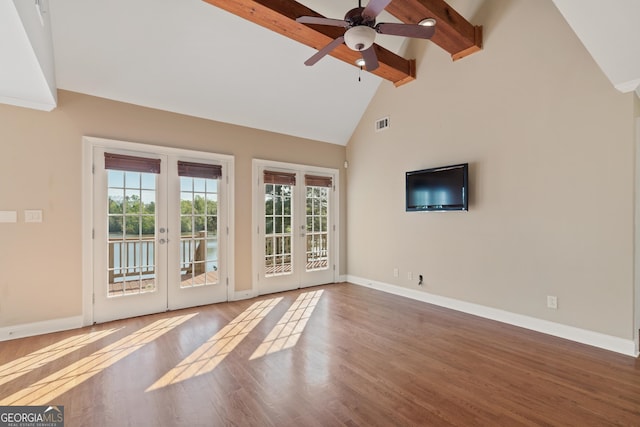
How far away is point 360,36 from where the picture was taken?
236cm

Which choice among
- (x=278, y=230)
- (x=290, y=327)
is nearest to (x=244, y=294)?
(x=278, y=230)

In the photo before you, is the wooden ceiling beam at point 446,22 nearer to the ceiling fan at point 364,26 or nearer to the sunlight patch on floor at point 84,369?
the ceiling fan at point 364,26

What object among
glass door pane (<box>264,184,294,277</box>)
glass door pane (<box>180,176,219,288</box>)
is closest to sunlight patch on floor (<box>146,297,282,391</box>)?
glass door pane (<box>180,176,219,288</box>)

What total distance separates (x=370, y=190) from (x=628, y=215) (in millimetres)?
3420

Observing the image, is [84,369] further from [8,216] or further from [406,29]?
[406,29]

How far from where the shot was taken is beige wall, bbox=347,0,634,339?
298 centimetres

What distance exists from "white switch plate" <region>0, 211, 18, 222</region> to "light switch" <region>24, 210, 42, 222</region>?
8cm

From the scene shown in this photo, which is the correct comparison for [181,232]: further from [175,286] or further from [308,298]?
[308,298]

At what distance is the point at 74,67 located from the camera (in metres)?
3.40

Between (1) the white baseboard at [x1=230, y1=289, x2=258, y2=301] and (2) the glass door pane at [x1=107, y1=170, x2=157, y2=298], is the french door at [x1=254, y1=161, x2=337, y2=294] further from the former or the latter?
(2) the glass door pane at [x1=107, y1=170, x2=157, y2=298]

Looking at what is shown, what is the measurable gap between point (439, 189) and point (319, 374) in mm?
2997

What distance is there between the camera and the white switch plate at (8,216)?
127 inches

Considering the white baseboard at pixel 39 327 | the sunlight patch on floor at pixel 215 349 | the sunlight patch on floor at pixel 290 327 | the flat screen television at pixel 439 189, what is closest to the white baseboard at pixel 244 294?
the sunlight patch on floor at pixel 215 349

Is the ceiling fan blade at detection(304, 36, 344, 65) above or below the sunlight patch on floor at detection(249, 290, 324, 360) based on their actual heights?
above
